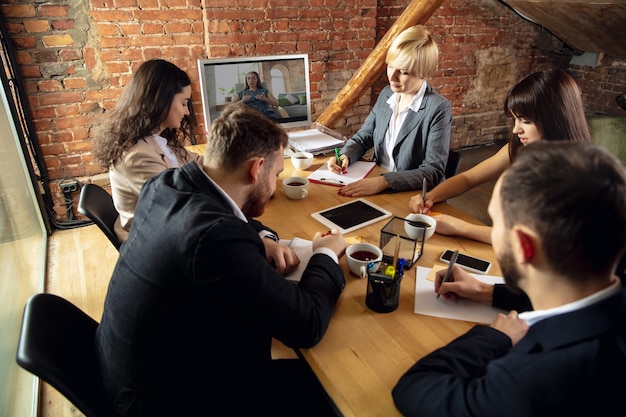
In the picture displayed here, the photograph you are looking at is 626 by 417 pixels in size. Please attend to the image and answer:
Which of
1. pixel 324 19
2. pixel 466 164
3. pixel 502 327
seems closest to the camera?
pixel 502 327

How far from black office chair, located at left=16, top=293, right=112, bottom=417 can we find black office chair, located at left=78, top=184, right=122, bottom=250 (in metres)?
0.46

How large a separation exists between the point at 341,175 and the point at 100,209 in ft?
3.46

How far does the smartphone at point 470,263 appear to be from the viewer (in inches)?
48.9

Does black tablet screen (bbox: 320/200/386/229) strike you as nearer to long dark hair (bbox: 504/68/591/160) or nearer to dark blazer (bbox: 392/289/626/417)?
long dark hair (bbox: 504/68/591/160)

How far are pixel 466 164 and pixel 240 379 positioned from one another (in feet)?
12.4

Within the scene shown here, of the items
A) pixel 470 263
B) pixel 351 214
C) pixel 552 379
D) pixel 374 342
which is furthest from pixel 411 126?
pixel 552 379

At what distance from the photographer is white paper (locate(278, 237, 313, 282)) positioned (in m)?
1.17

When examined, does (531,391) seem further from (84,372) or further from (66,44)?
(66,44)

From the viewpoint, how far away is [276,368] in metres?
1.24

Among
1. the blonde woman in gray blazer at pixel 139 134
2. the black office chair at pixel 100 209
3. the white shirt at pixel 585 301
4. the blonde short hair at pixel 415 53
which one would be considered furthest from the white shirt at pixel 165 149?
the white shirt at pixel 585 301

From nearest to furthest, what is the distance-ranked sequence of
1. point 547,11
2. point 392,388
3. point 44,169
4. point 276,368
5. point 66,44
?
point 392,388
point 276,368
point 66,44
point 44,169
point 547,11

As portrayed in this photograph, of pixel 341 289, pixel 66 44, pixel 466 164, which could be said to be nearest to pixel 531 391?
pixel 341 289

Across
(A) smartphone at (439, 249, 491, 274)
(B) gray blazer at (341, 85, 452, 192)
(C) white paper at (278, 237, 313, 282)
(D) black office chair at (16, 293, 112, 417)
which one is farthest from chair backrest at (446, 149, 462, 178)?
(D) black office chair at (16, 293, 112, 417)

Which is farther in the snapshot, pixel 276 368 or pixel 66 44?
pixel 66 44
